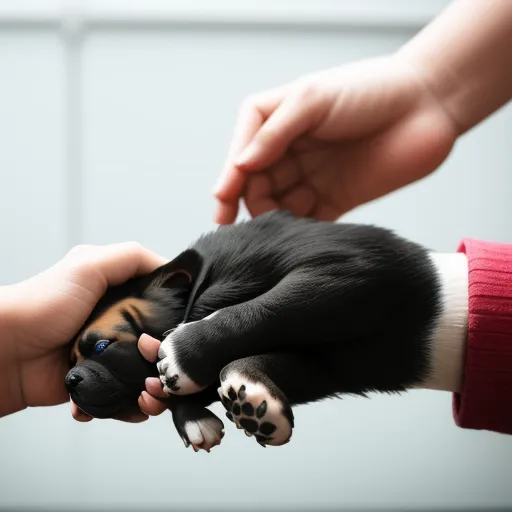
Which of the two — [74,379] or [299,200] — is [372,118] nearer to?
[299,200]

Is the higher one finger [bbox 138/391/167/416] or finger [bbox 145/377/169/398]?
finger [bbox 145/377/169/398]

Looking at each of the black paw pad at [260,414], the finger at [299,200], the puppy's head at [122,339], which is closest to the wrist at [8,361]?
the puppy's head at [122,339]

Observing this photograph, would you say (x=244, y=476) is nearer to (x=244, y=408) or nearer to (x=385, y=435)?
(x=385, y=435)

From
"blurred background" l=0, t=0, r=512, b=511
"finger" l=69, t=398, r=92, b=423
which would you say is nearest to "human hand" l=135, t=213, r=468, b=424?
"finger" l=69, t=398, r=92, b=423

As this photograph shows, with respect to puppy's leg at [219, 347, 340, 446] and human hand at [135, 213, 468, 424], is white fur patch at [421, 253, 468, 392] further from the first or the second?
puppy's leg at [219, 347, 340, 446]

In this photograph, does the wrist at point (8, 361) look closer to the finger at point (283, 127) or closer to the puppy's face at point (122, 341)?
the puppy's face at point (122, 341)

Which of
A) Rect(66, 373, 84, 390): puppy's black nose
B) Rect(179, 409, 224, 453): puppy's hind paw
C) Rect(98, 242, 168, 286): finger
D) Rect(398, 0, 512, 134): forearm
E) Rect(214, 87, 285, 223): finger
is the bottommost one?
Rect(179, 409, 224, 453): puppy's hind paw
